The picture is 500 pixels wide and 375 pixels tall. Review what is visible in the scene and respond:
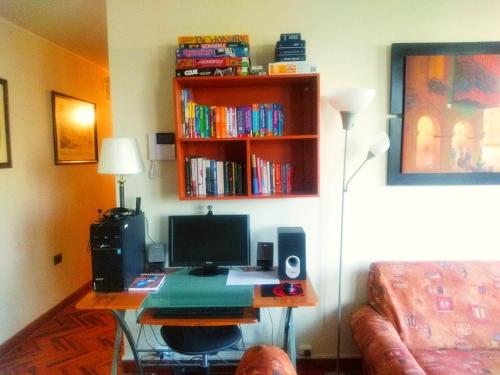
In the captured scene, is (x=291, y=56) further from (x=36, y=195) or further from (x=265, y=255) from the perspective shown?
(x=36, y=195)

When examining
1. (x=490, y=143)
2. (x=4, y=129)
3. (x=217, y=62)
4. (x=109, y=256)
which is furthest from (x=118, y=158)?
(x=490, y=143)

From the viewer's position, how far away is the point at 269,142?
6.75 ft

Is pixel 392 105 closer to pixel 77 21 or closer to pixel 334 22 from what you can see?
pixel 334 22

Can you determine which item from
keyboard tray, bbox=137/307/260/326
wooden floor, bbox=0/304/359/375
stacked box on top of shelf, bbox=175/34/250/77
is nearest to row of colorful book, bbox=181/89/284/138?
stacked box on top of shelf, bbox=175/34/250/77

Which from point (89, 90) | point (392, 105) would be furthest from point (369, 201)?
point (89, 90)

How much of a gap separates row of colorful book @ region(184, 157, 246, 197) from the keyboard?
663 millimetres

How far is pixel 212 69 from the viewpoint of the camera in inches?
71.8

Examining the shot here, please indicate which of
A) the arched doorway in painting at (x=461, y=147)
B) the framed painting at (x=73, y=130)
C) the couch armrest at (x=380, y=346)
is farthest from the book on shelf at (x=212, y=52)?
the framed painting at (x=73, y=130)

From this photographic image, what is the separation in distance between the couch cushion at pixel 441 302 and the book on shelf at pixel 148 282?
1.29 metres

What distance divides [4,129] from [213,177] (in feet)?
5.72

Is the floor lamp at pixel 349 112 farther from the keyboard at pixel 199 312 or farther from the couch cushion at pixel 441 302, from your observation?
the keyboard at pixel 199 312

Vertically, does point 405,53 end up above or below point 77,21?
below

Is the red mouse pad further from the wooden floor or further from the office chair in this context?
the wooden floor

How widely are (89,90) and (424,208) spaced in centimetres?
357
